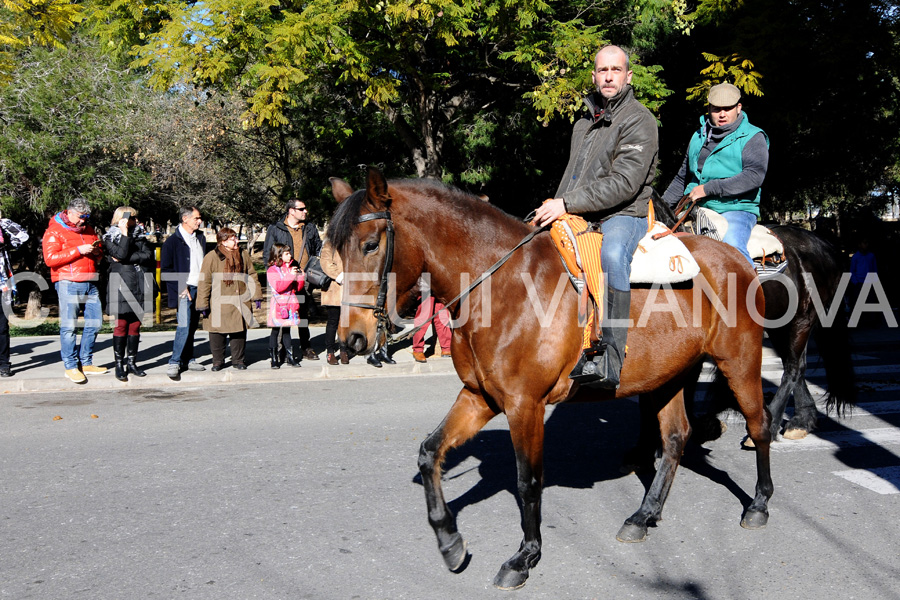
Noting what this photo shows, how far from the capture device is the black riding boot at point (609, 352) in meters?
4.29

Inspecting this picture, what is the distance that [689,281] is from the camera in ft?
15.7

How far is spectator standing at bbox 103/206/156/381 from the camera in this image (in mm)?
9852

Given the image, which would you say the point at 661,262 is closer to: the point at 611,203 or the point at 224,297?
the point at 611,203

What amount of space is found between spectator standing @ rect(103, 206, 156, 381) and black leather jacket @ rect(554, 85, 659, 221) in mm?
7071

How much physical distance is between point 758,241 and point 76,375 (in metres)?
7.87

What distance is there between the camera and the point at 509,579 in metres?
3.95

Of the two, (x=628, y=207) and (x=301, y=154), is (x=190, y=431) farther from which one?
(x=301, y=154)

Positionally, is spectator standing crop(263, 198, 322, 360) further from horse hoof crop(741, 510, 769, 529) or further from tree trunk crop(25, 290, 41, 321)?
tree trunk crop(25, 290, 41, 321)

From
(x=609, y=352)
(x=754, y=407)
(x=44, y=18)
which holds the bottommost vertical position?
(x=754, y=407)

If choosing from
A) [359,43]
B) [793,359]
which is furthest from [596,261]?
[359,43]

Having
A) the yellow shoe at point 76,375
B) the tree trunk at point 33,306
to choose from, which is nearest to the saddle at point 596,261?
the yellow shoe at point 76,375

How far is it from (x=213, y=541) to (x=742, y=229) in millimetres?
4411

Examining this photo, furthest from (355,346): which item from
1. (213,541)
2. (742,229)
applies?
(742,229)

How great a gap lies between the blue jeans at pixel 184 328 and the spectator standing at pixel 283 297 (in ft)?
3.35
